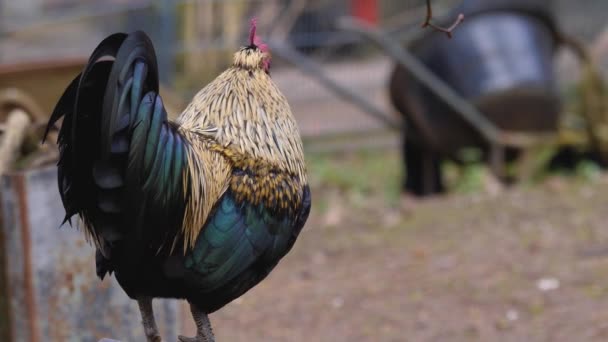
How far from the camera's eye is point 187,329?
606 cm

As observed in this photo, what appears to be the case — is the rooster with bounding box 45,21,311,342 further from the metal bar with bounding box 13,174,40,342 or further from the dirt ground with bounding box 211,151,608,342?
the dirt ground with bounding box 211,151,608,342

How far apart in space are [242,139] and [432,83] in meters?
5.84

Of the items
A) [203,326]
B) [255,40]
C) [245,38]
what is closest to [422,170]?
[245,38]

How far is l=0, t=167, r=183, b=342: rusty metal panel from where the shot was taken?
14.0 feet

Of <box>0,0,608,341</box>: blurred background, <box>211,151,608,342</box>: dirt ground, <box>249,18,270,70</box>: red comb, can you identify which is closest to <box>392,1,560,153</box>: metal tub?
<box>0,0,608,341</box>: blurred background

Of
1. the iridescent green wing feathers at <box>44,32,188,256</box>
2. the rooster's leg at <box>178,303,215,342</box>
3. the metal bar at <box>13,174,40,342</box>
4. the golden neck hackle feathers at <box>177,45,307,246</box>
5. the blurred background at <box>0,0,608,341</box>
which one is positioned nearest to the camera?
the iridescent green wing feathers at <box>44,32,188,256</box>

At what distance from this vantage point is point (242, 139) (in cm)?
324

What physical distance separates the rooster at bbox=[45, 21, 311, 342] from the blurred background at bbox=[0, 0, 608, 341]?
1.20 metres

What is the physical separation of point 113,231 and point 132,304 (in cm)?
178

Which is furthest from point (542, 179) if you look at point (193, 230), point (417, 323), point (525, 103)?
point (193, 230)

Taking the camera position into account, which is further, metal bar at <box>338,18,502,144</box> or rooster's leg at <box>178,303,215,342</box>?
metal bar at <box>338,18,502,144</box>

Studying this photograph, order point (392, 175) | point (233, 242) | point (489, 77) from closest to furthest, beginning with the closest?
point (233, 242)
point (489, 77)
point (392, 175)

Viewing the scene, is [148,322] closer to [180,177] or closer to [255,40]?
[180,177]

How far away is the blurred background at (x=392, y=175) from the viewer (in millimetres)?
4441
